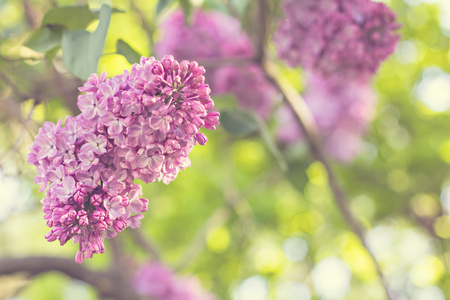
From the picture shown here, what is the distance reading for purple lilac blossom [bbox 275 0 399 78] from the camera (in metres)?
0.86

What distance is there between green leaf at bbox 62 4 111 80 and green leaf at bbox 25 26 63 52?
0.09 meters

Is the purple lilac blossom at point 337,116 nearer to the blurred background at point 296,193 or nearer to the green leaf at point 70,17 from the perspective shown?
the blurred background at point 296,193

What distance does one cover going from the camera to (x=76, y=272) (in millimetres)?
1655

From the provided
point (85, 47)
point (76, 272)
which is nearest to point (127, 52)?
Answer: point (85, 47)

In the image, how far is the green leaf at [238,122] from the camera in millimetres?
1044

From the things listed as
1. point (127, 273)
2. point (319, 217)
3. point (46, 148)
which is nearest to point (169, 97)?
point (46, 148)

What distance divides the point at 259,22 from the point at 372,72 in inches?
11.9

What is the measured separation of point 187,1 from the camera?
3.50ft

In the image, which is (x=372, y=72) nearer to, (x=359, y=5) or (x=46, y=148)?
(x=359, y=5)

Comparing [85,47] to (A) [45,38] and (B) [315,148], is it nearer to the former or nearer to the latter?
(A) [45,38]

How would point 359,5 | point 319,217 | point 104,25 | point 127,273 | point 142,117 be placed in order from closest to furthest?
point 142,117, point 104,25, point 359,5, point 127,273, point 319,217

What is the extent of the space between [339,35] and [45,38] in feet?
1.74

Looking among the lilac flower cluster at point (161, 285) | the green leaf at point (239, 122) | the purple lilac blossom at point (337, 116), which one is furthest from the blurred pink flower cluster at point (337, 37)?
the lilac flower cluster at point (161, 285)

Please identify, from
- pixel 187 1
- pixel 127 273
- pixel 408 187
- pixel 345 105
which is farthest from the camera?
pixel 408 187
